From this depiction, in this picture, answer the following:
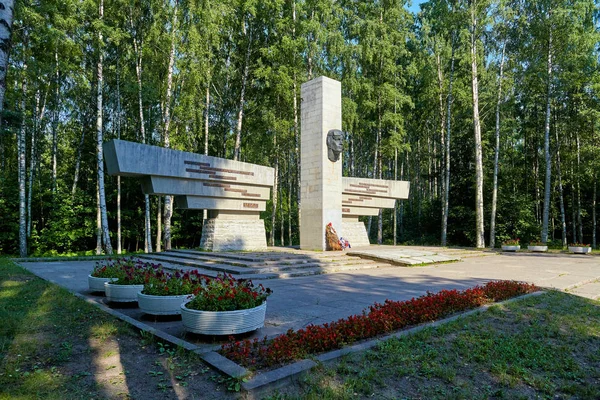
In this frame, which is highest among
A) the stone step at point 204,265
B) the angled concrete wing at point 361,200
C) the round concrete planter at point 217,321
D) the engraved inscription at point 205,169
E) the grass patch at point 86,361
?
the engraved inscription at point 205,169

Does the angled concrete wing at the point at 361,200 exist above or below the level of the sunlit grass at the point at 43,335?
above

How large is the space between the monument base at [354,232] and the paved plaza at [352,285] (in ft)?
19.1

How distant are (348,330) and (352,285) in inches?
158

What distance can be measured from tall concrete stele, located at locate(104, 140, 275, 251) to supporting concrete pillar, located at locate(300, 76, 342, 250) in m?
1.79

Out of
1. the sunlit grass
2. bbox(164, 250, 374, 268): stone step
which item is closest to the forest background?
bbox(164, 250, 374, 268): stone step

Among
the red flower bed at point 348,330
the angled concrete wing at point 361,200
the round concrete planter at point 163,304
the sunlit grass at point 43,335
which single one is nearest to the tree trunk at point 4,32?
the sunlit grass at point 43,335

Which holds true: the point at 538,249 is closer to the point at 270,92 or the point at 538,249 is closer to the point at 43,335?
the point at 270,92

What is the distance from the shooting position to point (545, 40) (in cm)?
1864

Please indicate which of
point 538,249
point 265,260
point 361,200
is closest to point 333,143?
point 361,200

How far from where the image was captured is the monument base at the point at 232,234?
13.7 m

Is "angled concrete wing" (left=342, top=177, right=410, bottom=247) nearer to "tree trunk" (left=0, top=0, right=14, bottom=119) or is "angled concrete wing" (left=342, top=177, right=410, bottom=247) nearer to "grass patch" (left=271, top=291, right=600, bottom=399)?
"grass patch" (left=271, top=291, right=600, bottom=399)

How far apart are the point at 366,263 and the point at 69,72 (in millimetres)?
15171

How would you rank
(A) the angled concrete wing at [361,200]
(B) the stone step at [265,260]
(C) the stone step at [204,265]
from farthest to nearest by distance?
1. (A) the angled concrete wing at [361,200]
2. (B) the stone step at [265,260]
3. (C) the stone step at [204,265]

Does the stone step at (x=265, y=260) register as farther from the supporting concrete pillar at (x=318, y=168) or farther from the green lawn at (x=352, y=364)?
the green lawn at (x=352, y=364)
